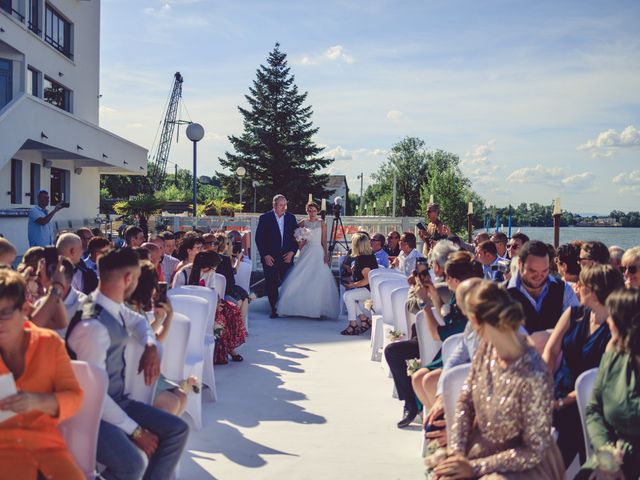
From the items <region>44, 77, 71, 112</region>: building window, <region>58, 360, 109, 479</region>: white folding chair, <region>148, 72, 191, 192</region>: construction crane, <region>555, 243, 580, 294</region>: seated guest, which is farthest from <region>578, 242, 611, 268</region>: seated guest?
<region>148, 72, 191, 192</region>: construction crane

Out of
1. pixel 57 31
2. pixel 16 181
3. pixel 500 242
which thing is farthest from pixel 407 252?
pixel 57 31

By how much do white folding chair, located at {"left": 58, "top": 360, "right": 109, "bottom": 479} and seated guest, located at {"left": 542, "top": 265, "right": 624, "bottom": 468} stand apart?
2.27 meters

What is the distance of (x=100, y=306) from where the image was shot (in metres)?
3.38

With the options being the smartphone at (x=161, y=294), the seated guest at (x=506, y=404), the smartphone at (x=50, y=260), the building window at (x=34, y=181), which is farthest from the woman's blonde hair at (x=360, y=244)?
the building window at (x=34, y=181)

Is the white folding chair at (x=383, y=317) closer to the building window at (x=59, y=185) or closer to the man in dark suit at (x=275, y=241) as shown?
the man in dark suit at (x=275, y=241)

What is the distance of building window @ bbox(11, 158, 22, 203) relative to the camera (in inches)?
795

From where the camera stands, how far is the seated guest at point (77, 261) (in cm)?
532

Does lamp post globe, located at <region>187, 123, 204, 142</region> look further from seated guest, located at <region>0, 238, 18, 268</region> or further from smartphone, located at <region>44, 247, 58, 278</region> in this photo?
smartphone, located at <region>44, 247, 58, 278</region>

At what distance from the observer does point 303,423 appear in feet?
18.1

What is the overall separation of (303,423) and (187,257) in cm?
351

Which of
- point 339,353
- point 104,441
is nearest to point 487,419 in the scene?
point 104,441

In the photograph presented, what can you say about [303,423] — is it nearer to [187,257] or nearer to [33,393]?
[33,393]

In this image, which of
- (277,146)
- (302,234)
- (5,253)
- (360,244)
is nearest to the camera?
(5,253)

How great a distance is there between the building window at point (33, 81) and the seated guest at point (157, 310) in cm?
1932
